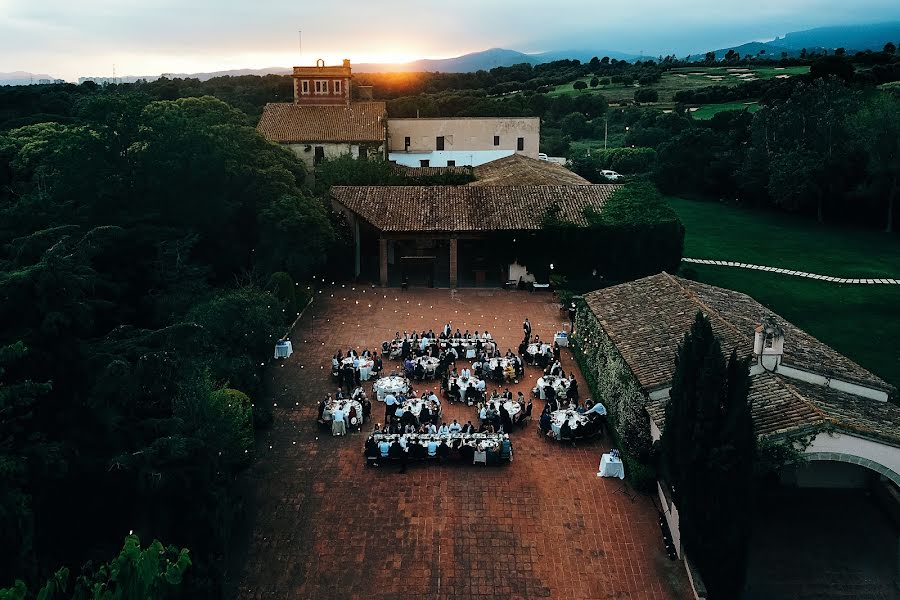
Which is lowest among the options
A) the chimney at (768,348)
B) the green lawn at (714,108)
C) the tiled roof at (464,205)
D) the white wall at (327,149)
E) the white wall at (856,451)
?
the white wall at (856,451)

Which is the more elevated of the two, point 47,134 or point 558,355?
point 47,134

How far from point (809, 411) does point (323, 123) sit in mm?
43077

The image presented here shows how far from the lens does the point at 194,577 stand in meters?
12.0

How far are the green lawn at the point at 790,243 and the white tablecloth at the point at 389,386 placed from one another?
79.7ft

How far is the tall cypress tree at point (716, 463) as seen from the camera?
1279cm

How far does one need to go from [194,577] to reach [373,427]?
8.73m

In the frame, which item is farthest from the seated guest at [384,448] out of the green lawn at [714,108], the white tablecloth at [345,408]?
the green lawn at [714,108]

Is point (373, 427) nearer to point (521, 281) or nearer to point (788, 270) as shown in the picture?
point (521, 281)

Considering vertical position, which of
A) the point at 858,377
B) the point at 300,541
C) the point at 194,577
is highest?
the point at 858,377

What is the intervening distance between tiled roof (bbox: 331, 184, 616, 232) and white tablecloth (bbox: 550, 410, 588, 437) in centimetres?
1500

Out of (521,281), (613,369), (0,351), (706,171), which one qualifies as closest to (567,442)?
(613,369)

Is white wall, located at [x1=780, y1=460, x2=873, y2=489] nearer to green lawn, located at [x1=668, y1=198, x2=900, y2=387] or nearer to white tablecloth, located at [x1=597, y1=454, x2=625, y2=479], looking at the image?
white tablecloth, located at [x1=597, y1=454, x2=625, y2=479]

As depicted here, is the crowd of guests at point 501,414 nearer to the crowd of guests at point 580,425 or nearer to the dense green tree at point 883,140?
the crowd of guests at point 580,425

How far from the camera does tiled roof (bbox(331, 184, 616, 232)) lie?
111ft
